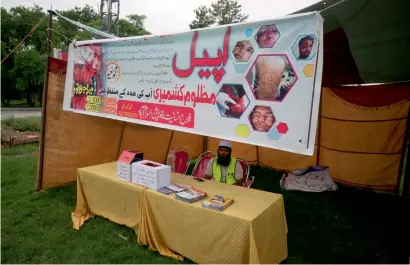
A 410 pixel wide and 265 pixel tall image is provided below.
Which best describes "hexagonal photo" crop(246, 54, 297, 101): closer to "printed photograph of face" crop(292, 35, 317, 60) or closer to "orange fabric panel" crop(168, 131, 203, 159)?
"printed photograph of face" crop(292, 35, 317, 60)

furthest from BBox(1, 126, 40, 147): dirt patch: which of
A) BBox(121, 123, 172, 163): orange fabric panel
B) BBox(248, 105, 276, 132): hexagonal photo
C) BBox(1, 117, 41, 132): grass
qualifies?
BBox(248, 105, 276, 132): hexagonal photo

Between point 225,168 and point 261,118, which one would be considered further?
point 225,168

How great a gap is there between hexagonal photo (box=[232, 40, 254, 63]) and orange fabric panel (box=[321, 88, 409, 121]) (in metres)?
4.34

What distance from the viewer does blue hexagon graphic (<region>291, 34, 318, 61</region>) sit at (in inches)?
92.9

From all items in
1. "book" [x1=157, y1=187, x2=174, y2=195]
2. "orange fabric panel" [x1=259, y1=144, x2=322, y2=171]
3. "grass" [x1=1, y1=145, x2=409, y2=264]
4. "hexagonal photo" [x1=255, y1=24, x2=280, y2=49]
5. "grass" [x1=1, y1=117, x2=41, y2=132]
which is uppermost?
"hexagonal photo" [x1=255, y1=24, x2=280, y2=49]

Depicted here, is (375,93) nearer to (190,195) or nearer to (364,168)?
(364,168)

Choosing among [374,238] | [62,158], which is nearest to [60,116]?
[62,158]

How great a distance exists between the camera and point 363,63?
3.95m

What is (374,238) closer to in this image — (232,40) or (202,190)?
(202,190)

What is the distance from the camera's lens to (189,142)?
7.75 m

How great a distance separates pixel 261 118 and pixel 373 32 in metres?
1.86

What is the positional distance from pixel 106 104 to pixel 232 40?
2.31 meters

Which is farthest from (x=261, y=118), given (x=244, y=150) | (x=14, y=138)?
(x=14, y=138)

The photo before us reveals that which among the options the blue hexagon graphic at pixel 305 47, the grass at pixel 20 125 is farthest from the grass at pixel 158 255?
the grass at pixel 20 125
